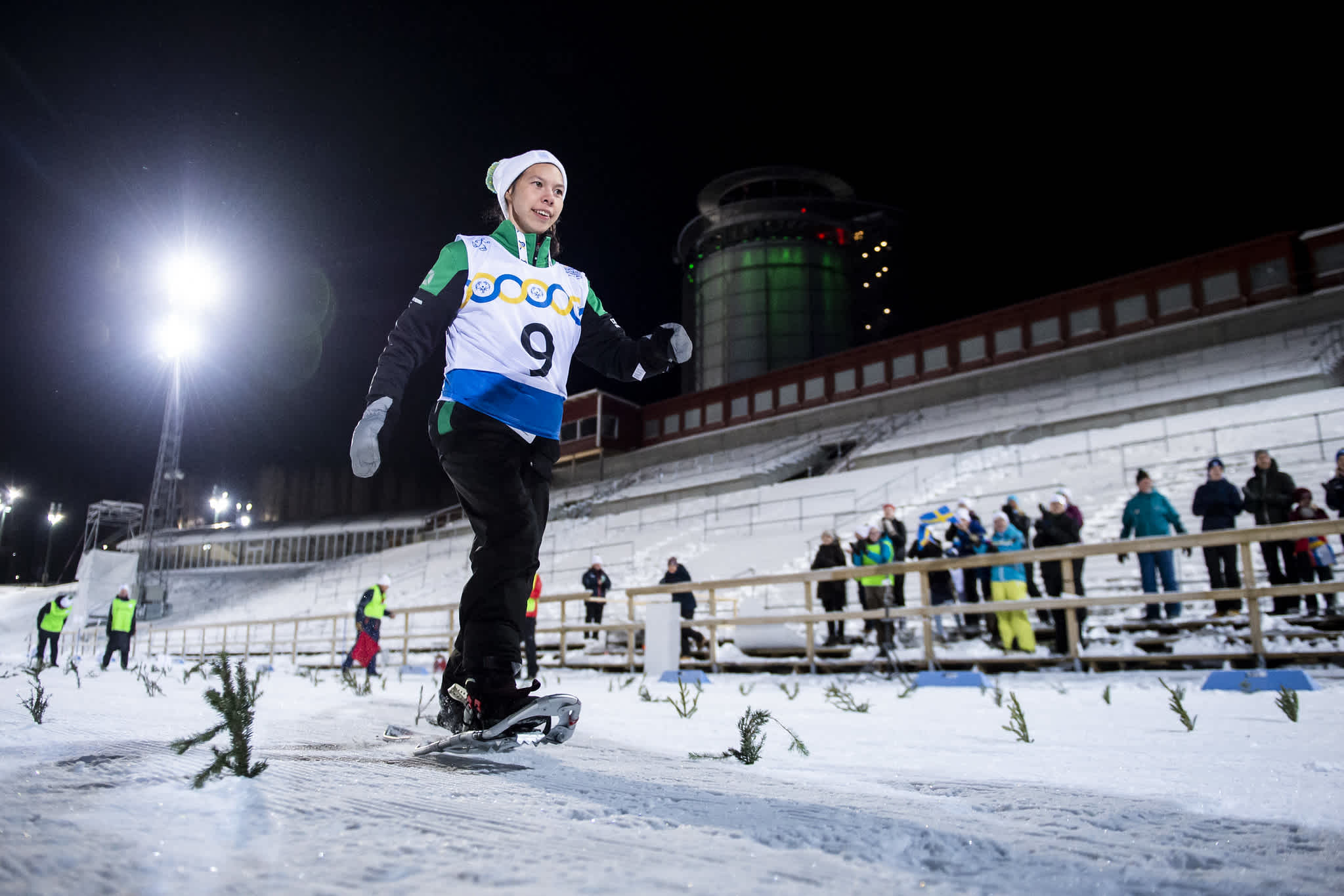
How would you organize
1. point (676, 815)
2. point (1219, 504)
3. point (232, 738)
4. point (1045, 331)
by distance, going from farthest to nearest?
1. point (1045, 331)
2. point (1219, 504)
3. point (232, 738)
4. point (676, 815)

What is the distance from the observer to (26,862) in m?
0.92

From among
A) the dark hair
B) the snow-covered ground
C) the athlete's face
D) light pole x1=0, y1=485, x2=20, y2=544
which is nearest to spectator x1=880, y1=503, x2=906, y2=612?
the snow-covered ground

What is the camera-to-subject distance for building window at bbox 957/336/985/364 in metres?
26.8

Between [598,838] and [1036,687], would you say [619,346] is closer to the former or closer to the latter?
[598,838]

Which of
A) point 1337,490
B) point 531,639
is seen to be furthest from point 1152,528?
point 531,639

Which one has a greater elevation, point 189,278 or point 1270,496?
point 189,278

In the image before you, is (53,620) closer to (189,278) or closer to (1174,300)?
(189,278)

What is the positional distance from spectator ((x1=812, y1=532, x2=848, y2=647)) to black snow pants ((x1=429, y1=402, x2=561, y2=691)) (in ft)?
23.9

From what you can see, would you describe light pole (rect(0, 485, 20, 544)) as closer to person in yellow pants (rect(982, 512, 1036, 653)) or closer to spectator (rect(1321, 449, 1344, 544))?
person in yellow pants (rect(982, 512, 1036, 653))

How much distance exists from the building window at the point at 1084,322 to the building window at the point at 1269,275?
3904mm

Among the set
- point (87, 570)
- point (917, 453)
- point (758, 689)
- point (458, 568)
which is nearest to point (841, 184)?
point (917, 453)

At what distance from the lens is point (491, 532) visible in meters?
2.64

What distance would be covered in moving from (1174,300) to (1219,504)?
18018mm

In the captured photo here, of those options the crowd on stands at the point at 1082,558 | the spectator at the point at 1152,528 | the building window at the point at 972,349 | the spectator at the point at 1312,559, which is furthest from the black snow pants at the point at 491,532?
the building window at the point at 972,349
